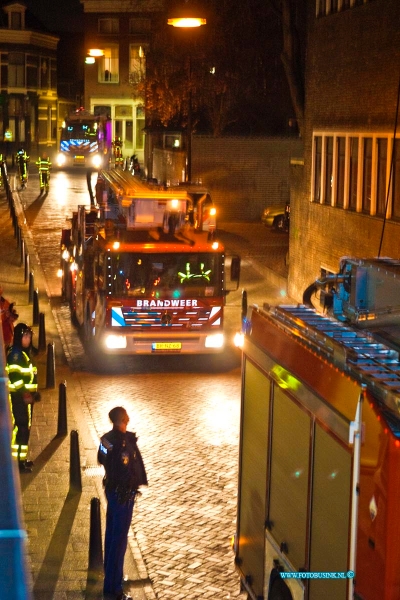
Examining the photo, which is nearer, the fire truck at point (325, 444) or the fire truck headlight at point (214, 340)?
the fire truck at point (325, 444)

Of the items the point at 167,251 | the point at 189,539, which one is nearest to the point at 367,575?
the point at 189,539

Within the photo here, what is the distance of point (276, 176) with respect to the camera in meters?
42.8

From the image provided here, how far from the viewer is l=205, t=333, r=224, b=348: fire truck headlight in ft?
59.3

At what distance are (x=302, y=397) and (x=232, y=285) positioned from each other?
68.6 feet

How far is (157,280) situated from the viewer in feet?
57.9

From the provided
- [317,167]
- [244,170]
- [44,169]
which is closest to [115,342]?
[317,167]

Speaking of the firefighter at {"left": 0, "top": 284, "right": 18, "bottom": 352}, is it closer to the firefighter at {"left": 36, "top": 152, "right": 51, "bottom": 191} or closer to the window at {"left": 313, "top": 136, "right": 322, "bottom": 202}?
the window at {"left": 313, "top": 136, "right": 322, "bottom": 202}

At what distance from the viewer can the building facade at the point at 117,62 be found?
7781cm

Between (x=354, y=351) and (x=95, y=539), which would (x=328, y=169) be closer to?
(x=95, y=539)

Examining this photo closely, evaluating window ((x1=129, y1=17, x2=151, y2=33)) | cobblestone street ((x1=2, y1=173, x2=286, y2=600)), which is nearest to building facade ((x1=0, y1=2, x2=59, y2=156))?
window ((x1=129, y1=17, x2=151, y2=33))

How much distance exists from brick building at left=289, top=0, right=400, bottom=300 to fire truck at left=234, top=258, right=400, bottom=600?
9.63 meters

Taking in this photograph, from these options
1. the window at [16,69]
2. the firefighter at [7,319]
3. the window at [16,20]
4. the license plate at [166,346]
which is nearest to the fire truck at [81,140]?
the window at [16,69]

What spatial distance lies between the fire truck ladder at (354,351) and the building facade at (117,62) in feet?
233

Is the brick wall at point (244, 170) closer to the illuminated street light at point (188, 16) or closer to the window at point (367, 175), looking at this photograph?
the window at point (367, 175)
